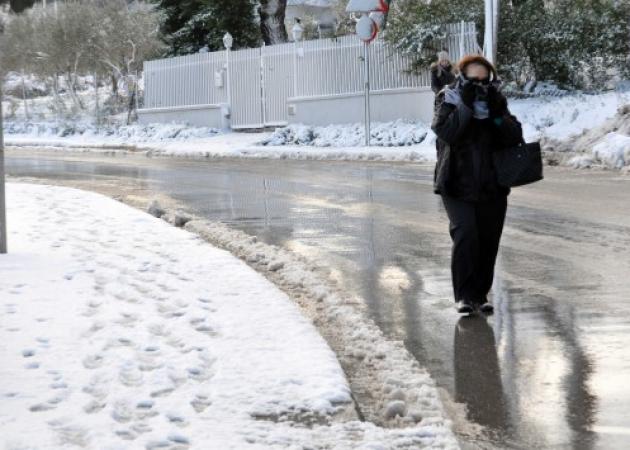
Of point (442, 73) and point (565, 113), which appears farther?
point (565, 113)

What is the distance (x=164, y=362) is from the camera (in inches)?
225

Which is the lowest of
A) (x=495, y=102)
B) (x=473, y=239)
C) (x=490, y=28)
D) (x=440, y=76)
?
(x=473, y=239)

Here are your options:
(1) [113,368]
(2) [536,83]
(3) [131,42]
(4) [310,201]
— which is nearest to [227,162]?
(2) [536,83]

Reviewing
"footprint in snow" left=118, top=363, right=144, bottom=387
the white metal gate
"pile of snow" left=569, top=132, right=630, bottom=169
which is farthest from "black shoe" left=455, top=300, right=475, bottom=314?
the white metal gate

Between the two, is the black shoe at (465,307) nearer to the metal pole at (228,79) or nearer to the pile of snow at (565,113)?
the pile of snow at (565,113)

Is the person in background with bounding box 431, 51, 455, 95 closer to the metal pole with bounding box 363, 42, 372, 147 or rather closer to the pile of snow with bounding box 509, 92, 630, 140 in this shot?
the pile of snow with bounding box 509, 92, 630, 140

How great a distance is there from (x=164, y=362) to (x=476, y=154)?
2.51 metres

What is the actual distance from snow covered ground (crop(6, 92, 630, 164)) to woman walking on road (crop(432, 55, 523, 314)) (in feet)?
40.5

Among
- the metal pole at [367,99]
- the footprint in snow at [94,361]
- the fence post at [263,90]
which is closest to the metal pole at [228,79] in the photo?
the fence post at [263,90]

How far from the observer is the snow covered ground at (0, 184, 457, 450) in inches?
182

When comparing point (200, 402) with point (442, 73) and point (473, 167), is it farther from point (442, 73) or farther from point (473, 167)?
point (442, 73)

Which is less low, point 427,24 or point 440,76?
point 427,24

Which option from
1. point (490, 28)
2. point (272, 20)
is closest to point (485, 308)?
point (490, 28)

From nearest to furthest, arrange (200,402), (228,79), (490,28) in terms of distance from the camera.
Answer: (200,402) < (490,28) < (228,79)
